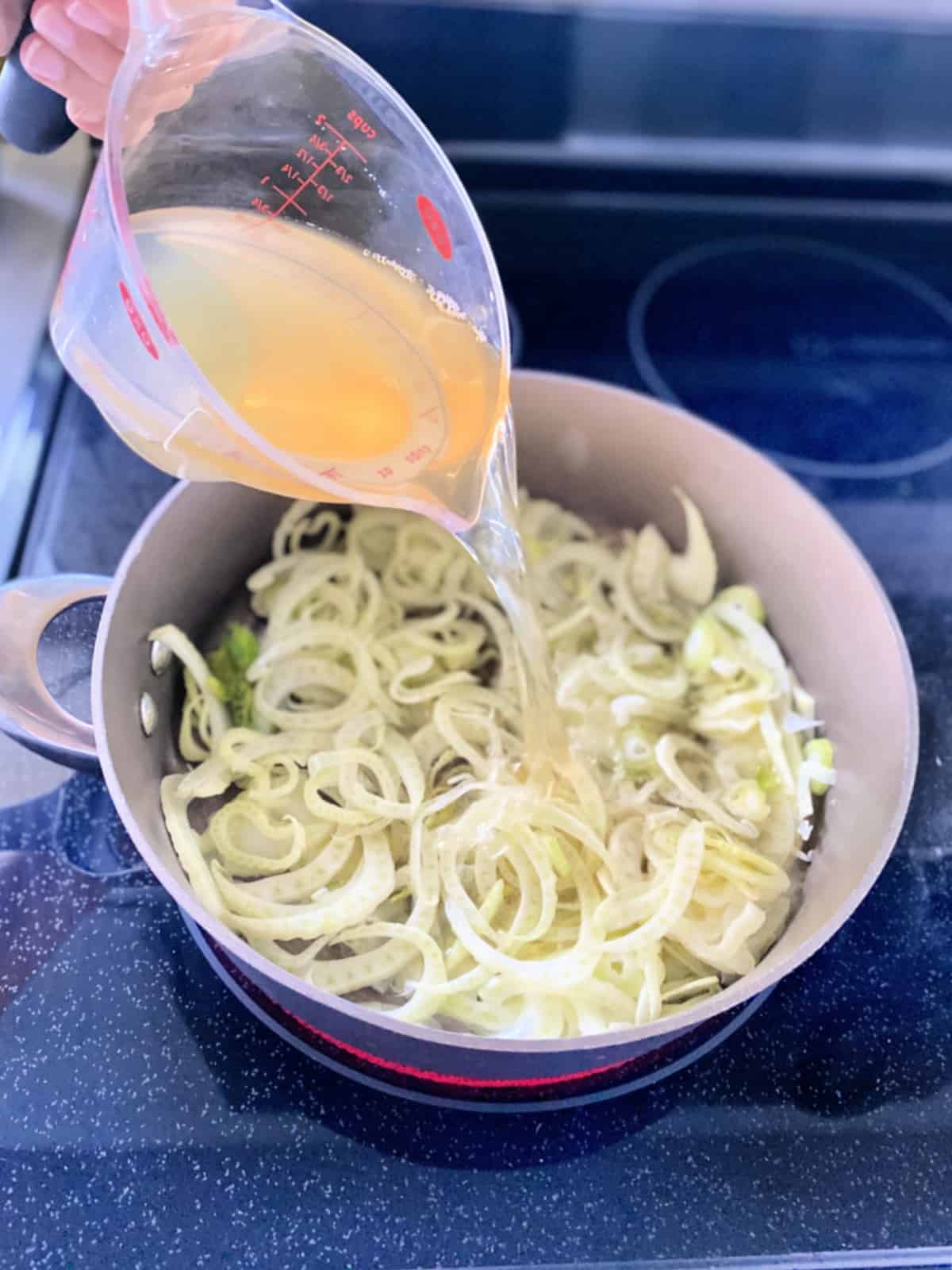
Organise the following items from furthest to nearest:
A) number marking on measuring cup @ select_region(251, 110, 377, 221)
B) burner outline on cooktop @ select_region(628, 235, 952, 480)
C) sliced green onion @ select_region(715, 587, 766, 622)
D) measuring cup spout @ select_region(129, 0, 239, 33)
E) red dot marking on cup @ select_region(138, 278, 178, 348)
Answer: burner outline on cooktop @ select_region(628, 235, 952, 480), sliced green onion @ select_region(715, 587, 766, 622), number marking on measuring cup @ select_region(251, 110, 377, 221), measuring cup spout @ select_region(129, 0, 239, 33), red dot marking on cup @ select_region(138, 278, 178, 348)

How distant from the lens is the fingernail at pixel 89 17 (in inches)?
32.3

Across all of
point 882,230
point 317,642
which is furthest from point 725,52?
point 317,642

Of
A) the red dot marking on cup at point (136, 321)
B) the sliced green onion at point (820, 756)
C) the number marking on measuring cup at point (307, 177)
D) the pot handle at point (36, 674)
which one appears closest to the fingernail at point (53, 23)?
the number marking on measuring cup at point (307, 177)

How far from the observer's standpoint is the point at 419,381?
84 cm

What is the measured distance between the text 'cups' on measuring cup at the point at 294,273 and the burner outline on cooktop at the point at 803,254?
544mm

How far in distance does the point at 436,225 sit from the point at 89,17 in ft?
0.95

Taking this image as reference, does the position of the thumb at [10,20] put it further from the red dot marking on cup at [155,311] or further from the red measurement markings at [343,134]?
the red dot marking on cup at [155,311]

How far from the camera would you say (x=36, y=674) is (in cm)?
87

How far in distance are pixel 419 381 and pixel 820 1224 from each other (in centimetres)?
66

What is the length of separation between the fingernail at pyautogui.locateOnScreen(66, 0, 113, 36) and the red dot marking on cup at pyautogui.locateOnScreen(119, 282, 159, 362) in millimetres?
271

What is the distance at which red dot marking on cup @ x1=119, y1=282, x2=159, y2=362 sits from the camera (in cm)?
68

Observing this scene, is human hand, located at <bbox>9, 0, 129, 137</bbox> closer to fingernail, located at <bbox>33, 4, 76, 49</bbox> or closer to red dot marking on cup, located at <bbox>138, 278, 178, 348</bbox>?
fingernail, located at <bbox>33, 4, 76, 49</bbox>

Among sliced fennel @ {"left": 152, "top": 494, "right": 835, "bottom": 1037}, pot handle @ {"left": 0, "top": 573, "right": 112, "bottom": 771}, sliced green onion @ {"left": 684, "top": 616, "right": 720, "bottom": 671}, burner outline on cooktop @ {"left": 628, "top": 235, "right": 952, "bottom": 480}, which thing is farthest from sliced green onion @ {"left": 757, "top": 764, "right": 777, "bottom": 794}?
pot handle @ {"left": 0, "top": 573, "right": 112, "bottom": 771}

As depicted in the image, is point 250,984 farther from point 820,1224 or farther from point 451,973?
point 820,1224
